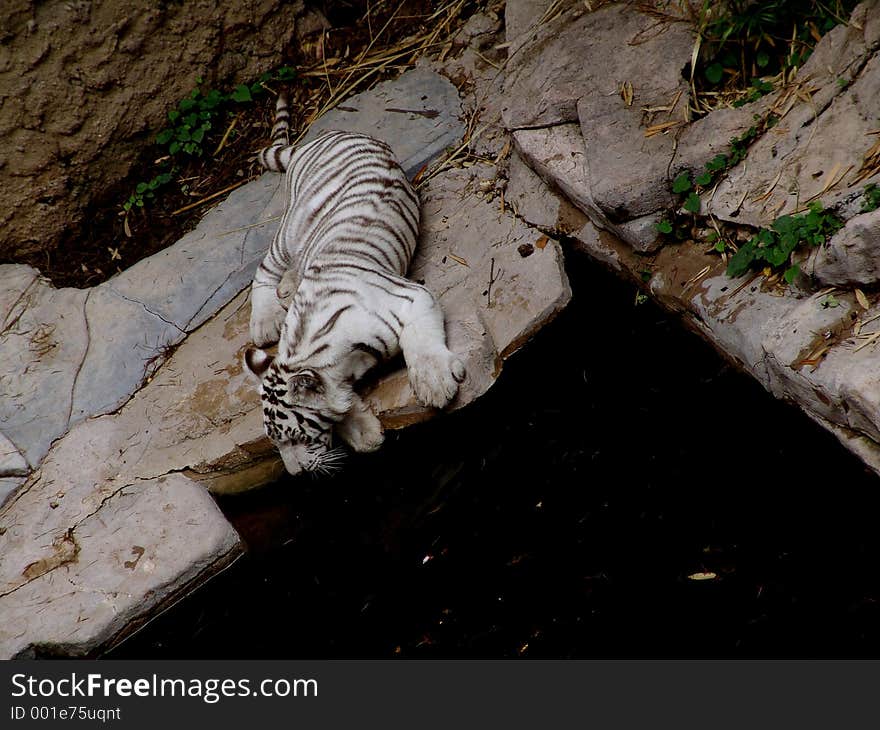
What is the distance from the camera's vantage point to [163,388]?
3766mm

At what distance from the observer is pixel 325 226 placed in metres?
3.82

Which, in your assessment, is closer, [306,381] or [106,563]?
[306,381]

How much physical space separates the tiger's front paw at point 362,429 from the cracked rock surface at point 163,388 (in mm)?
59

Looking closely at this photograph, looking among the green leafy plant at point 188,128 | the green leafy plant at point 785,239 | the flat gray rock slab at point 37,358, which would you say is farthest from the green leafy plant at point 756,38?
the flat gray rock slab at point 37,358

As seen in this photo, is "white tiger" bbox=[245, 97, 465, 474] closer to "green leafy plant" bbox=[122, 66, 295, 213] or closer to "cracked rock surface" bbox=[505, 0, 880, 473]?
"cracked rock surface" bbox=[505, 0, 880, 473]

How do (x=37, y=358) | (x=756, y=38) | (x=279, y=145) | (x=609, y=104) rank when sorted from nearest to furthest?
(x=756, y=38) < (x=609, y=104) < (x=37, y=358) < (x=279, y=145)

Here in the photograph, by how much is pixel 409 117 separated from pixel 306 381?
200 centimetres

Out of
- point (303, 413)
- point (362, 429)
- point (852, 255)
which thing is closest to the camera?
point (852, 255)

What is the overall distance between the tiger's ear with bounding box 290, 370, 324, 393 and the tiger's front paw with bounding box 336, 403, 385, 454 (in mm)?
198

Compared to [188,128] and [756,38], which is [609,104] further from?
[188,128]

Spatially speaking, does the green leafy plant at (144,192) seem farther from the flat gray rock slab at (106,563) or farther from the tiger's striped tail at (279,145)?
the flat gray rock slab at (106,563)

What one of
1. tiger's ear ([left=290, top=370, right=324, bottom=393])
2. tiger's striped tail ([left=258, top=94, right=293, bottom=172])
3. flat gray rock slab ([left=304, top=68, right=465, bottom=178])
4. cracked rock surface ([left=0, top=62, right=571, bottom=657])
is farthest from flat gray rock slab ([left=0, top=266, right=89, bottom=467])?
flat gray rock slab ([left=304, top=68, right=465, bottom=178])

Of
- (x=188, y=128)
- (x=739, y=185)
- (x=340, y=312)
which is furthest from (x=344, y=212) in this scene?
(x=739, y=185)
